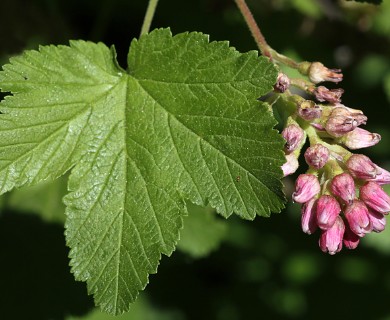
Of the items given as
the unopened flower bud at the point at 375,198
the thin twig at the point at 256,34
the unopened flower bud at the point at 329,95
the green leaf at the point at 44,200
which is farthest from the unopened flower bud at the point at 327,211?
the green leaf at the point at 44,200

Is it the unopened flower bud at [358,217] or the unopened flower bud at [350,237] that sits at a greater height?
the unopened flower bud at [358,217]

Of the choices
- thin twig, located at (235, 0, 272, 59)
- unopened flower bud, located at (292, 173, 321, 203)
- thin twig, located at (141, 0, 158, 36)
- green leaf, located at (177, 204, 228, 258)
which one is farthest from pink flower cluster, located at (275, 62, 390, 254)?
green leaf, located at (177, 204, 228, 258)

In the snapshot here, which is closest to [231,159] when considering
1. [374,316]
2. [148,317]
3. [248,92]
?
[248,92]

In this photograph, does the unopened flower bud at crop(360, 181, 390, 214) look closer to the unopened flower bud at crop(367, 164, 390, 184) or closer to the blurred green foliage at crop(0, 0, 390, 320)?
the unopened flower bud at crop(367, 164, 390, 184)

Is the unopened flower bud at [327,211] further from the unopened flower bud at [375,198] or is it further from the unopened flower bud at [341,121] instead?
the unopened flower bud at [341,121]

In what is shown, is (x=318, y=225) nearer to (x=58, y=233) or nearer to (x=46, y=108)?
(x=46, y=108)

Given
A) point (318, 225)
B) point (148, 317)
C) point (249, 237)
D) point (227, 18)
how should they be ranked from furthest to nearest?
1. point (249, 237)
2. point (148, 317)
3. point (227, 18)
4. point (318, 225)

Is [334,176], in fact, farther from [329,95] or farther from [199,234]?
[199,234]
